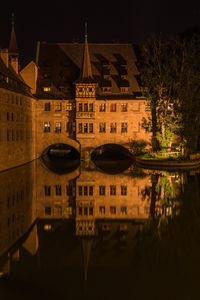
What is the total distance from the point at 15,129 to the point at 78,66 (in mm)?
18608

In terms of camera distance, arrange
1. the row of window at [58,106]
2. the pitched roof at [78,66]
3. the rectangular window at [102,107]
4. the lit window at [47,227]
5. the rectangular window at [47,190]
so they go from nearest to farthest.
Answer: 1. the lit window at [47,227]
2. the rectangular window at [47,190]
3. the row of window at [58,106]
4. the rectangular window at [102,107]
5. the pitched roof at [78,66]

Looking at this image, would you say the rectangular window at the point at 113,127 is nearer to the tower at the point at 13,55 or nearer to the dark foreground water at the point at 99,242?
the tower at the point at 13,55

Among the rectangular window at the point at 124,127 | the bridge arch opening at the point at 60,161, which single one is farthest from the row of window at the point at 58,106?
the rectangular window at the point at 124,127

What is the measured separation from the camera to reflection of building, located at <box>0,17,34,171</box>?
29578 mm

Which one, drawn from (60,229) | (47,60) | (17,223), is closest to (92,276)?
(60,229)

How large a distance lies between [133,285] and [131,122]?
36.8 metres

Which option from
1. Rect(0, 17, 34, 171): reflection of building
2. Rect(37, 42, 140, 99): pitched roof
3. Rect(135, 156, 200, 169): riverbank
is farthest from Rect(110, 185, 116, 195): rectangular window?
Rect(37, 42, 140, 99): pitched roof

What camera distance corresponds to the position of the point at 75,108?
43.5 m

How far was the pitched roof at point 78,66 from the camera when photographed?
44.9 m

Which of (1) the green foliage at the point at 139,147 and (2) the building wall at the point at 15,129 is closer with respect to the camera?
(2) the building wall at the point at 15,129

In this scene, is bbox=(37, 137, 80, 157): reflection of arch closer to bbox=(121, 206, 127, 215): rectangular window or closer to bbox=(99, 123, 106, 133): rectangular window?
bbox=(99, 123, 106, 133): rectangular window

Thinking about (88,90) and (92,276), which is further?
(88,90)

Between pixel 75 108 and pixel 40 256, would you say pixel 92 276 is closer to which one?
pixel 40 256

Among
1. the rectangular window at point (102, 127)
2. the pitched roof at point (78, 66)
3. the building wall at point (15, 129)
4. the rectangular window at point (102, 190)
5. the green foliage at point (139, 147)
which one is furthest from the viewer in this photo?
the pitched roof at point (78, 66)
